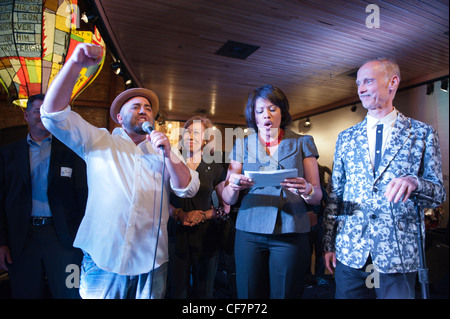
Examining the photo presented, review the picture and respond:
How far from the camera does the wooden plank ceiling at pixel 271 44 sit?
2.94 metres

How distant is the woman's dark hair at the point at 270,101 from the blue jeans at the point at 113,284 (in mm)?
1061

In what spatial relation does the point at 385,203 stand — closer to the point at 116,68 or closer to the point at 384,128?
the point at 384,128

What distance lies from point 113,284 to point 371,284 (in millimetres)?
1345

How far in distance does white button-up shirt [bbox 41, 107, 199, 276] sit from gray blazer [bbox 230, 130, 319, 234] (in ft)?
1.16

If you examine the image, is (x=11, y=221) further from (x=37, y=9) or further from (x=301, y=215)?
(x=301, y=215)

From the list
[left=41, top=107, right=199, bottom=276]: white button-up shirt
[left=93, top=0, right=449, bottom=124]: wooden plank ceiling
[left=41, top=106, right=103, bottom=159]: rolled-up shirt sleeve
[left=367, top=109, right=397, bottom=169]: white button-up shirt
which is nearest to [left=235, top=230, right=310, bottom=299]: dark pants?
[left=41, top=107, right=199, bottom=276]: white button-up shirt

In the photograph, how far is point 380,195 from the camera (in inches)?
57.0

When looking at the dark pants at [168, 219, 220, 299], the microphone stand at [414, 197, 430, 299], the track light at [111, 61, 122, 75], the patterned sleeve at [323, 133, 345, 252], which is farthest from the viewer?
the track light at [111, 61, 122, 75]

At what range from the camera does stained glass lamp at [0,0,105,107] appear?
162cm

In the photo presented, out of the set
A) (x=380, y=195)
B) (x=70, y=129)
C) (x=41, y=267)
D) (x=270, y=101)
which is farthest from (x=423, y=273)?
(x=41, y=267)

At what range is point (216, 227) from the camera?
6.75 feet

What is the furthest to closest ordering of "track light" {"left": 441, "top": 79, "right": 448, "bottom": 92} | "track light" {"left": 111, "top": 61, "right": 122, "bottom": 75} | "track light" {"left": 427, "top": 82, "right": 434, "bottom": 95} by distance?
"track light" {"left": 427, "top": 82, "right": 434, "bottom": 95} → "track light" {"left": 441, "top": 79, "right": 448, "bottom": 92} → "track light" {"left": 111, "top": 61, "right": 122, "bottom": 75}

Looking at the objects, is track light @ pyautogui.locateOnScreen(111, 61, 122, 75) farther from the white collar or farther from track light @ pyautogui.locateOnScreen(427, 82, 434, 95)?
track light @ pyautogui.locateOnScreen(427, 82, 434, 95)

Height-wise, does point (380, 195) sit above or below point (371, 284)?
above
